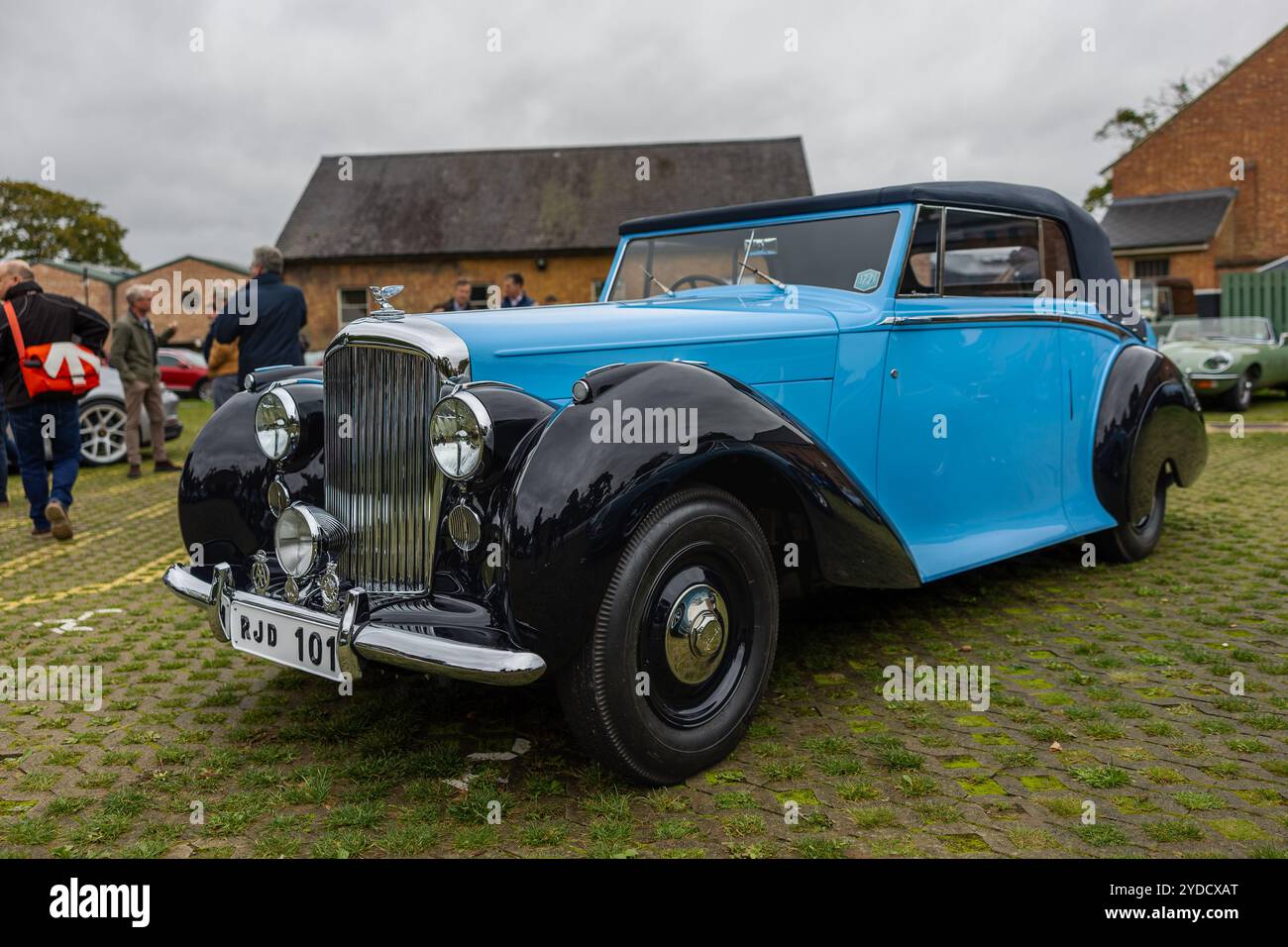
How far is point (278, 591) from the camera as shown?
3174 mm

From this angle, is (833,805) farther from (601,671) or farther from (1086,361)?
(1086,361)

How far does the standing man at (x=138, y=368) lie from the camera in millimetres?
9453

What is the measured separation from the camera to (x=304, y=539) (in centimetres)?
307

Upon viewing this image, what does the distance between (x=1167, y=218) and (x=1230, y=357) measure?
18.7 metres

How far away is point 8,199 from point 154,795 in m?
57.1

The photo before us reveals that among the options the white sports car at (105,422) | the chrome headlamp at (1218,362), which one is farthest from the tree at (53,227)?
the chrome headlamp at (1218,362)

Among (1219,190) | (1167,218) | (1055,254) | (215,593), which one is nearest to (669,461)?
(215,593)

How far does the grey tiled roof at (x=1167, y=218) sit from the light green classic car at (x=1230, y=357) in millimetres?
14315

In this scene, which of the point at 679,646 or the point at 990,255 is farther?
the point at 990,255

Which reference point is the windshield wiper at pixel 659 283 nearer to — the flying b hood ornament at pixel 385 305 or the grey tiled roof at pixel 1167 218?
the flying b hood ornament at pixel 385 305

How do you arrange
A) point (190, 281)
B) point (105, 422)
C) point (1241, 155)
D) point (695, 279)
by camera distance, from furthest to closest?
point (190, 281) < point (1241, 155) < point (105, 422) < point (695, 279)

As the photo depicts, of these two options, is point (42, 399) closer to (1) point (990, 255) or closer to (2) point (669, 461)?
(2) point (669, 461)

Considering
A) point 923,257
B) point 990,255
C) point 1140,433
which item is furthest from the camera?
point 1140,433
